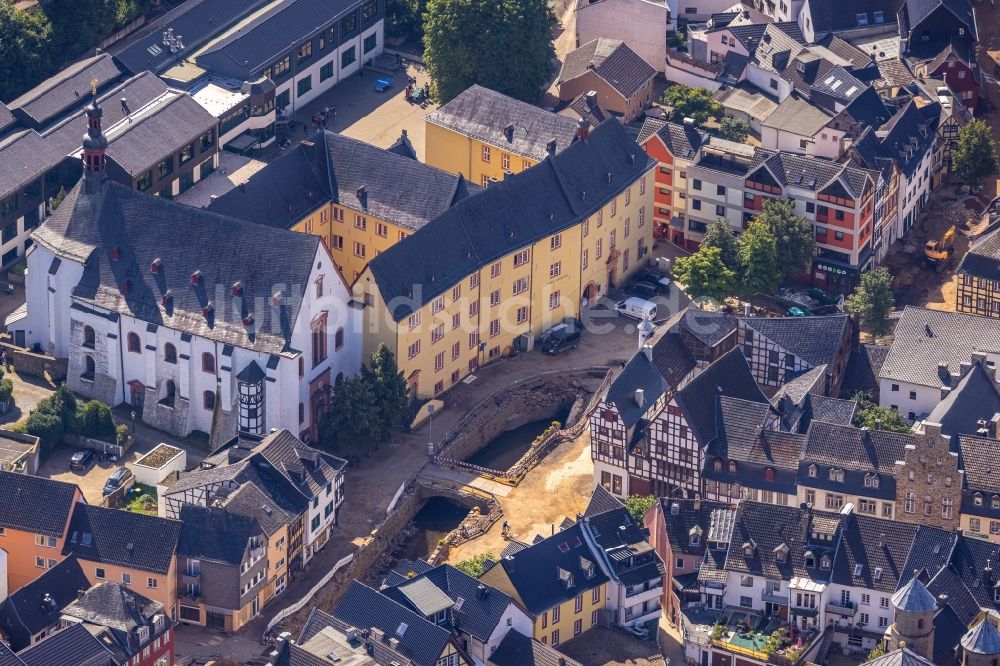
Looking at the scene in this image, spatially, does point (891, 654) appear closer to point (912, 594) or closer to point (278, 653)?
point (912, 594)

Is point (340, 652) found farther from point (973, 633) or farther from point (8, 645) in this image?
point (973, 633)

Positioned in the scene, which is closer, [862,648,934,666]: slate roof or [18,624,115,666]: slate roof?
[18,624,115,666]: slate roof

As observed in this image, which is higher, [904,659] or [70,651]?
[904,659]

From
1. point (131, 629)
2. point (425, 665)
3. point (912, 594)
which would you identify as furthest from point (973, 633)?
point (131, 629)

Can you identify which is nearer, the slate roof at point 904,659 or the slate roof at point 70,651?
the slate roof at point 70,651

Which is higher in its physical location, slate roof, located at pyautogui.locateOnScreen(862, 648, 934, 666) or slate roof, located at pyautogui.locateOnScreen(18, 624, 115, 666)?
slate roof, located at pyautogui.locateOnScreen(862, 648, 934, 666)

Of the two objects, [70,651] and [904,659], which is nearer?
[70,651]

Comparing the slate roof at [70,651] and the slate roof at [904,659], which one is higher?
the slate roof at [904,659]
